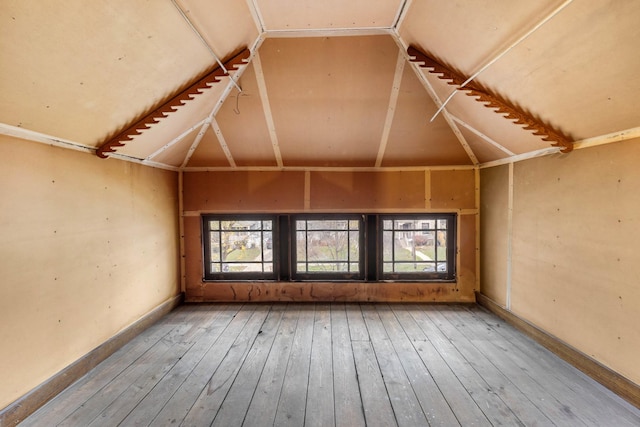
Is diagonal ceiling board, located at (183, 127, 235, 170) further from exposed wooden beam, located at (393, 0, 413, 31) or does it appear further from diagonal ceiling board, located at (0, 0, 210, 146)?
exposed wooden beam, located at (393, 0, 413, 31)

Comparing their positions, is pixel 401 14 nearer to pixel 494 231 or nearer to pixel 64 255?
pixel 494 231

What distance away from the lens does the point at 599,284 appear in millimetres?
2215

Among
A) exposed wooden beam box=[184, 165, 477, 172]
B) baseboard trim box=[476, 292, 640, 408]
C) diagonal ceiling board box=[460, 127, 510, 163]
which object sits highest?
diagonal ceiling board box=[460, 127, 510, 163]

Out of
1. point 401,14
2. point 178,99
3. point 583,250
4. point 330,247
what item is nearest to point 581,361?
point 583,250

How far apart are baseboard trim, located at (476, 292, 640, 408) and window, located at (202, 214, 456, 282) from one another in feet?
3.26

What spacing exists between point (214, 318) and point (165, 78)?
8.41 ft

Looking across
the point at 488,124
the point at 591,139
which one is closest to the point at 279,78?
the point at 488,124

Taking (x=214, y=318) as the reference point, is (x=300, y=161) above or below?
above

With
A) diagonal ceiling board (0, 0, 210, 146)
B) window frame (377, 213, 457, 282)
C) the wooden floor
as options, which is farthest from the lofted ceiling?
the wooden floor

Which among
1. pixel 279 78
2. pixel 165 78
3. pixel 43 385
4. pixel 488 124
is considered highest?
pixel 279 78

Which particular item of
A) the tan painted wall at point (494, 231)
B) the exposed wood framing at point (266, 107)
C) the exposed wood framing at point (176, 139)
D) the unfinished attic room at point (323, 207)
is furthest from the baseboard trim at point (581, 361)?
the exposed wood framing at point (176, 139)

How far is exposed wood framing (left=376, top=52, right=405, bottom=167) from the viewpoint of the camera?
2648 mm

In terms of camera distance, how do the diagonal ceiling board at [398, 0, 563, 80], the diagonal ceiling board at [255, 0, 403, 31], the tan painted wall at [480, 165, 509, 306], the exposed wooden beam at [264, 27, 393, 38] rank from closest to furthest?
the diagonal ceiling board at [398, 0, 563, 80], the diagonal ceiling board at [255, 0, 403, 31], the exposed wooden beam at [264, 27, 393, 38], the tan painted wall at [480, 165, 509, 306]

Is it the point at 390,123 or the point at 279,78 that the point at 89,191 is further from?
the point at 390,123
